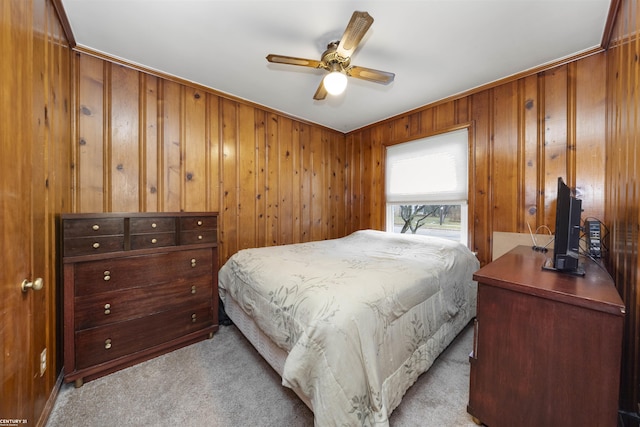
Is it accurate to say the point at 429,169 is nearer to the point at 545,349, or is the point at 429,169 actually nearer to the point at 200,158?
the point at 545,349

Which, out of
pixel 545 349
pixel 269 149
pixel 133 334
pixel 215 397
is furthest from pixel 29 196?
pixel 545 349

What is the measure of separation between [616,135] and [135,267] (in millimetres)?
3466

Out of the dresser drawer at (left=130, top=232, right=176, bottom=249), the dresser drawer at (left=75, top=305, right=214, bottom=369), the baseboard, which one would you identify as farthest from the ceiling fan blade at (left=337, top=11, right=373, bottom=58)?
the baseboard

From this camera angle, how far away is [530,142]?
2.29 meters

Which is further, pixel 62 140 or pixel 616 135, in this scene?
pixel 62 140

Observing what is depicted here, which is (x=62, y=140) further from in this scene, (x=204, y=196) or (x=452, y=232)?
(x=452, y=232)

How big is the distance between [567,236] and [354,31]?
1.63 m

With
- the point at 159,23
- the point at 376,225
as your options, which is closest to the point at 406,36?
the point at 159,23

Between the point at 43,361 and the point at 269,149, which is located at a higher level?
the point at 269,149

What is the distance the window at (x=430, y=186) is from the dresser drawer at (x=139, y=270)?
8.19 ft

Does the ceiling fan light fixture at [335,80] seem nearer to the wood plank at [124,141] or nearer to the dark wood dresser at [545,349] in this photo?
the dark wood dresser at [545,349]

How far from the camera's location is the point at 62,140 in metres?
1.70

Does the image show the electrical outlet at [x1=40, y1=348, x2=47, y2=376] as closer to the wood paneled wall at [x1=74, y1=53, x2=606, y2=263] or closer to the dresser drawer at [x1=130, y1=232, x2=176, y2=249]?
the dresser drawer at [x1=130, y1=232, x2=176, y2=249]

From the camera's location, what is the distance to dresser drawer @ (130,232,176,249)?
1.82 metres
